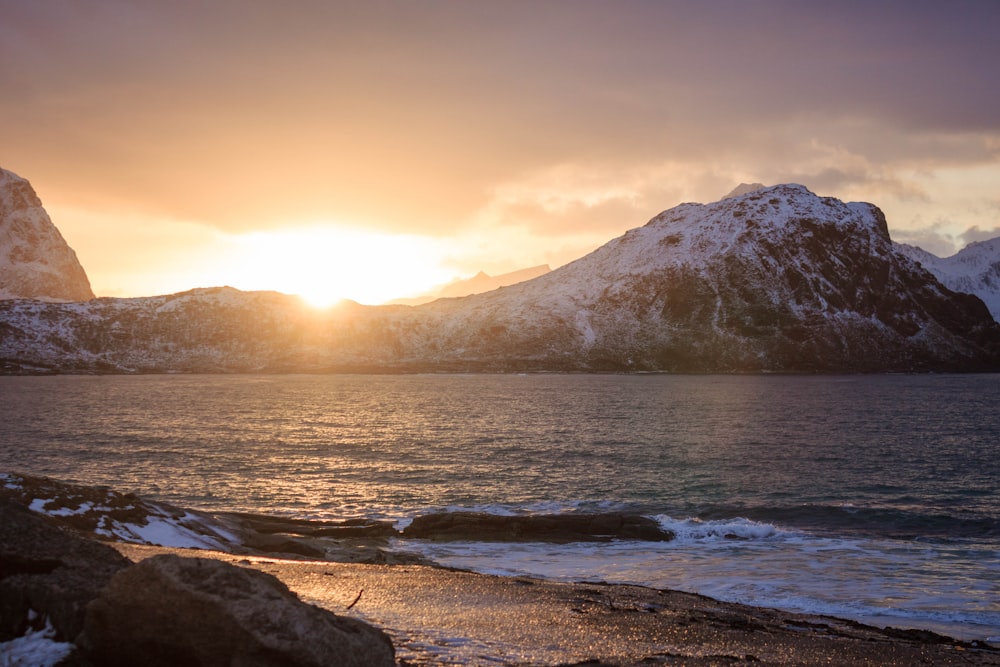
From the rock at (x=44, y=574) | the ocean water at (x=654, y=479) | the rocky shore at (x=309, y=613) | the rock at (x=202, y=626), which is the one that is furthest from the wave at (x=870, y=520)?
the rock at (x=44, y=574)

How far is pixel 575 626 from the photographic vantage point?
1350cm

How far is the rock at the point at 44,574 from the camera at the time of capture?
888 centimetres

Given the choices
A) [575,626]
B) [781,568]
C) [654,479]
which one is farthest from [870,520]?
[575,626]

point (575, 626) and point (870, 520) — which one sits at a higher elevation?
point (575, 626)

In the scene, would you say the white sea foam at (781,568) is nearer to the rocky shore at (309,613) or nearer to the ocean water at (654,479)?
the ocean water at (654,479)

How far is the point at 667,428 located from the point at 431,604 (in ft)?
224

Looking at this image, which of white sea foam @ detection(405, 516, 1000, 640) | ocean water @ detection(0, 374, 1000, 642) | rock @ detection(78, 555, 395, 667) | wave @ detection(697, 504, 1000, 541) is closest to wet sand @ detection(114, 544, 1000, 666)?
rock @ detection(78, 555, 395, 667)

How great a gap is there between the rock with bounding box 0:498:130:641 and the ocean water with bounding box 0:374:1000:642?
1494cm

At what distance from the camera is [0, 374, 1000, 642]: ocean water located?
75.8 feet

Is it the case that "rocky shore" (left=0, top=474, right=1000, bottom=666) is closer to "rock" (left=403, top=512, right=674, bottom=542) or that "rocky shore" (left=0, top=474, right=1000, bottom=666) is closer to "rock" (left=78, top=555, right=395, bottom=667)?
"rock" (left=78, top=555, right=395, bottom=667)

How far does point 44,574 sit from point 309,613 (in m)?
3.54

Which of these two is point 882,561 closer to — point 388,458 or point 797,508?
point 797,508

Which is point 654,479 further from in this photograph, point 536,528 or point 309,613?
point 309,613

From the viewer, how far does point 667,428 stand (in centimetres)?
7988
